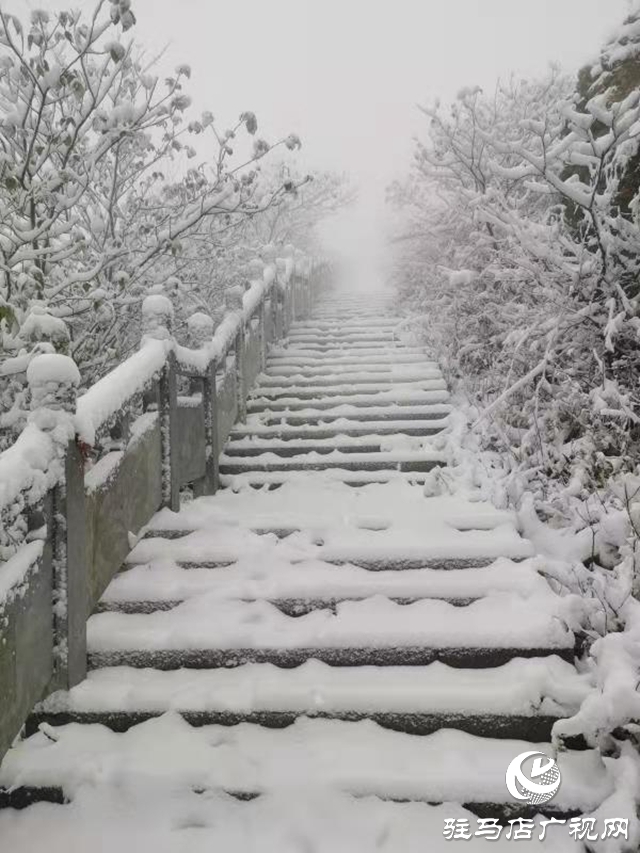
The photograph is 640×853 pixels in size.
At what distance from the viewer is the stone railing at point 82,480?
266 cm

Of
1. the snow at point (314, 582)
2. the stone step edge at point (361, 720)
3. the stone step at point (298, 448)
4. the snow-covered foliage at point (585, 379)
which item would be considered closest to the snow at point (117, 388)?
the snow at point (314, 582)

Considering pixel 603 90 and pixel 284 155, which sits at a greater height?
pixel 284 155

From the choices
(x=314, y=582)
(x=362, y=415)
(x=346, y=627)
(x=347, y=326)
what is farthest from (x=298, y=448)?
(x=347, y=326)

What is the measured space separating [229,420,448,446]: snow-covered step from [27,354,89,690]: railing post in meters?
3.29

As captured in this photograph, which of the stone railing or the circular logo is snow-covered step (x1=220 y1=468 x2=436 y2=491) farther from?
the circular logo

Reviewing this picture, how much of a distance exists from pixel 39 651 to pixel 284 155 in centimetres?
2996

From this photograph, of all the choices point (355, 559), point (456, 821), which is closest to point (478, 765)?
point (456, 821)

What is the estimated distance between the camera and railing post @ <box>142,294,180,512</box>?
4.57 m

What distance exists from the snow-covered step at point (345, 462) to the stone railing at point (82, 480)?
40 cm

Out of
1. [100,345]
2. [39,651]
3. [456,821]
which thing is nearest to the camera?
[456,821]

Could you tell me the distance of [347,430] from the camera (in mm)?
6469

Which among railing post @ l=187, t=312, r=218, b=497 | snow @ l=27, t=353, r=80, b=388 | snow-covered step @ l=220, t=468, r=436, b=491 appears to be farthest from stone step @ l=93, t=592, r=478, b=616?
snow-covered step @ l=220, t=468, r=436, b=491

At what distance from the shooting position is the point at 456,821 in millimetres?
2502

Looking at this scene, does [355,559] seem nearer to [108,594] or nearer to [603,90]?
[108,594]
